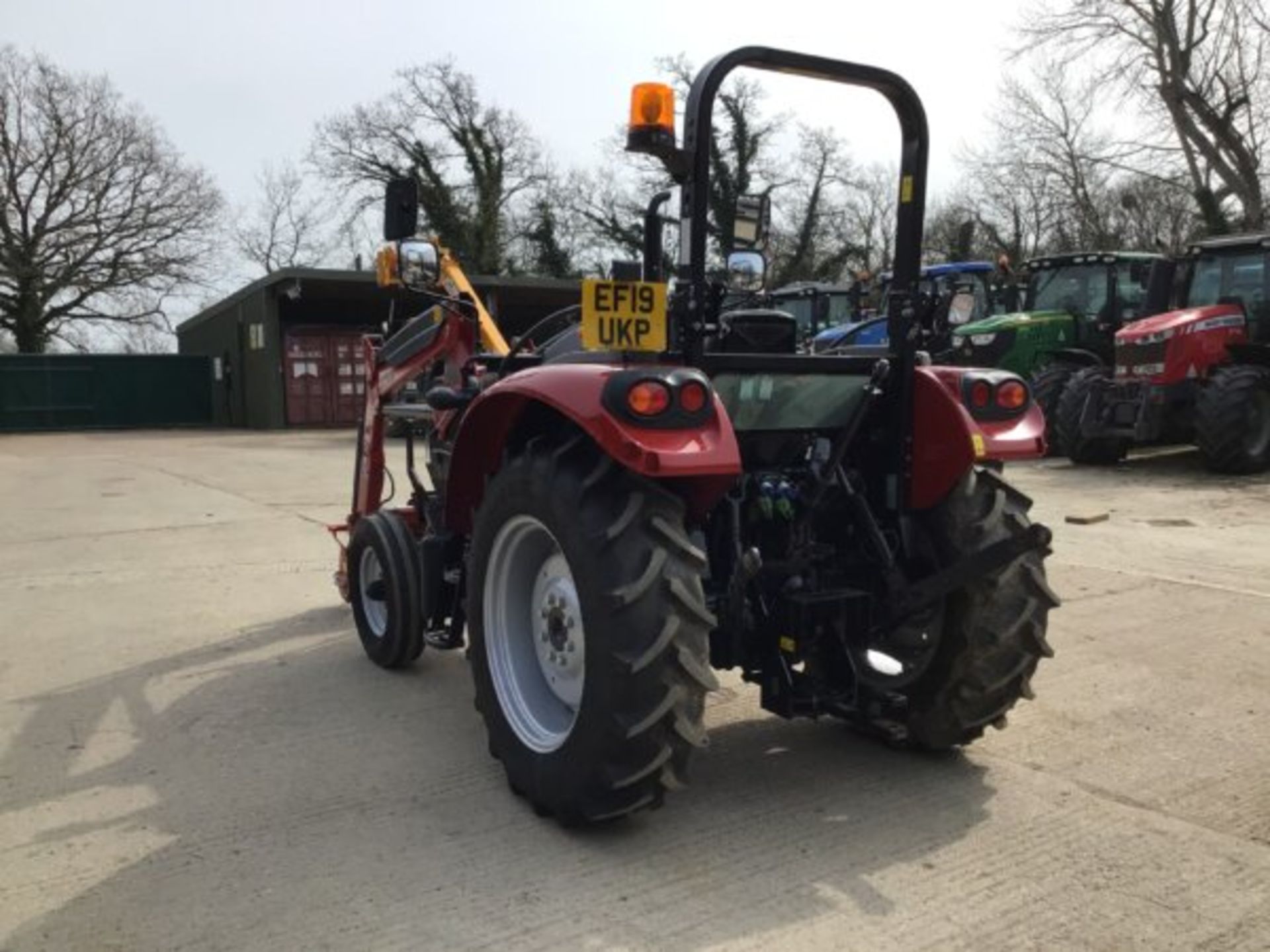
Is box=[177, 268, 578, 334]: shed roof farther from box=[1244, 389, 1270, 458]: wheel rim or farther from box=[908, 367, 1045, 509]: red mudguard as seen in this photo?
box=[908, 367, 1045, 509]: red mudguard

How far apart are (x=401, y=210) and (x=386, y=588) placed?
5.50 ft

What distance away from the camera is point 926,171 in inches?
147

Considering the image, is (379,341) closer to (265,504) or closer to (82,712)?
(82,712)

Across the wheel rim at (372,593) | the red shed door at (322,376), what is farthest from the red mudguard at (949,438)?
the red shed door at (322,376)

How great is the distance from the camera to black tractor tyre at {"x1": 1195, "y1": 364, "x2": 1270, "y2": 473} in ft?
37.9

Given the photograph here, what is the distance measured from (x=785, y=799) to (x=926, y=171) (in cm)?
218

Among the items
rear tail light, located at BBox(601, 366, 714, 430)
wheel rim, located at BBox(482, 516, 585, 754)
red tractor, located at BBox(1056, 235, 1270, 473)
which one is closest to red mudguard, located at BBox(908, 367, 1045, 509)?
rear tail light, located at BBox(601, 366, 714, 430)

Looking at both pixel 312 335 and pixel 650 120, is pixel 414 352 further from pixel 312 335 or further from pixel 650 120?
pixel 312 335

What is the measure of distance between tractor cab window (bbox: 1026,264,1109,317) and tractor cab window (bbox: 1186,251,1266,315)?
1724 millimetres

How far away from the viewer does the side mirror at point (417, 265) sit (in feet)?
15.3

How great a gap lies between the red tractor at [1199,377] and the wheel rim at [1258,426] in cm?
1

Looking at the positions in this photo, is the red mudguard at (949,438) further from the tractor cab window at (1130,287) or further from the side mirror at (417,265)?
the tractor cab window at (1130,287)

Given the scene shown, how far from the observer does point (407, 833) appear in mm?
3350

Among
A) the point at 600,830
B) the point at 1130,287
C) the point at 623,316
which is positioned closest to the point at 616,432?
the point at 623,316
